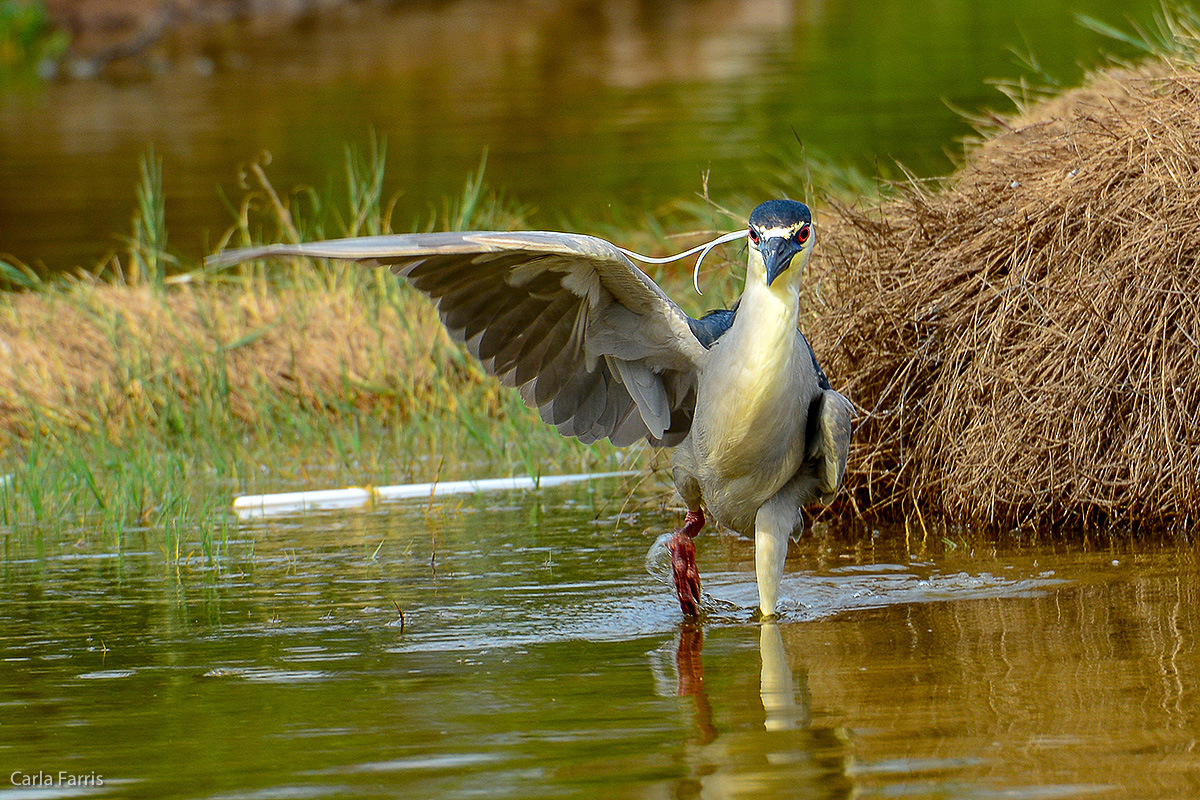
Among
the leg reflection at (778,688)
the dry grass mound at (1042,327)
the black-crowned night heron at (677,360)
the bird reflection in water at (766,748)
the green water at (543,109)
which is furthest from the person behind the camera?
the green water at (543,109)

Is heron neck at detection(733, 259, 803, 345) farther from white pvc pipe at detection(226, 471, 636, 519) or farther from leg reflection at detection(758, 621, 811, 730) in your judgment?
white pvc pipe at detection(226, 471, 636, 519)

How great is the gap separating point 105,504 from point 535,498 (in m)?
1.68

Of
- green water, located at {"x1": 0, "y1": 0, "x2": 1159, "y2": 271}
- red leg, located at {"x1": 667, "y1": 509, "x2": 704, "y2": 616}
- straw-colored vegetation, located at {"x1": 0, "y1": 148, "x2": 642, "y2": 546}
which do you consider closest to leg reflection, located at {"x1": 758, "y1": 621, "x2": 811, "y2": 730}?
red leg, located at {"x1": 667, "y1": 509, "x2": 704, "y2": 616}

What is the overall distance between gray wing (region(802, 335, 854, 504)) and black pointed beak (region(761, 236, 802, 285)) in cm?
49

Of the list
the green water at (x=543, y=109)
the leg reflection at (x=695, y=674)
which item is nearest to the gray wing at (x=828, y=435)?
the leg reflection at (x=695, y=674)

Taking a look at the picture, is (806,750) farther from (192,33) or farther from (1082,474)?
(192,33)

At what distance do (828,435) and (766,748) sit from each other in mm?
1392

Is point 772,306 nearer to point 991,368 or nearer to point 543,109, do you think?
point 991,368

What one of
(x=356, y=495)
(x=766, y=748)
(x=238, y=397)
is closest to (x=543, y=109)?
(x=238, y=397)

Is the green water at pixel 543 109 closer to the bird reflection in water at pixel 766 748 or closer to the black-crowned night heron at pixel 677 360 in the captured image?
the black-crowned night heron at pixel 677 360

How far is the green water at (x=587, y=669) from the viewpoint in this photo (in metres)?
→ 3.48

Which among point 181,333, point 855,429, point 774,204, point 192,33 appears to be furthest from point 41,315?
point 192,33

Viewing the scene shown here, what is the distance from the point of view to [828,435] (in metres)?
4.83

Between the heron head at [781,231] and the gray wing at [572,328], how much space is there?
35cm
